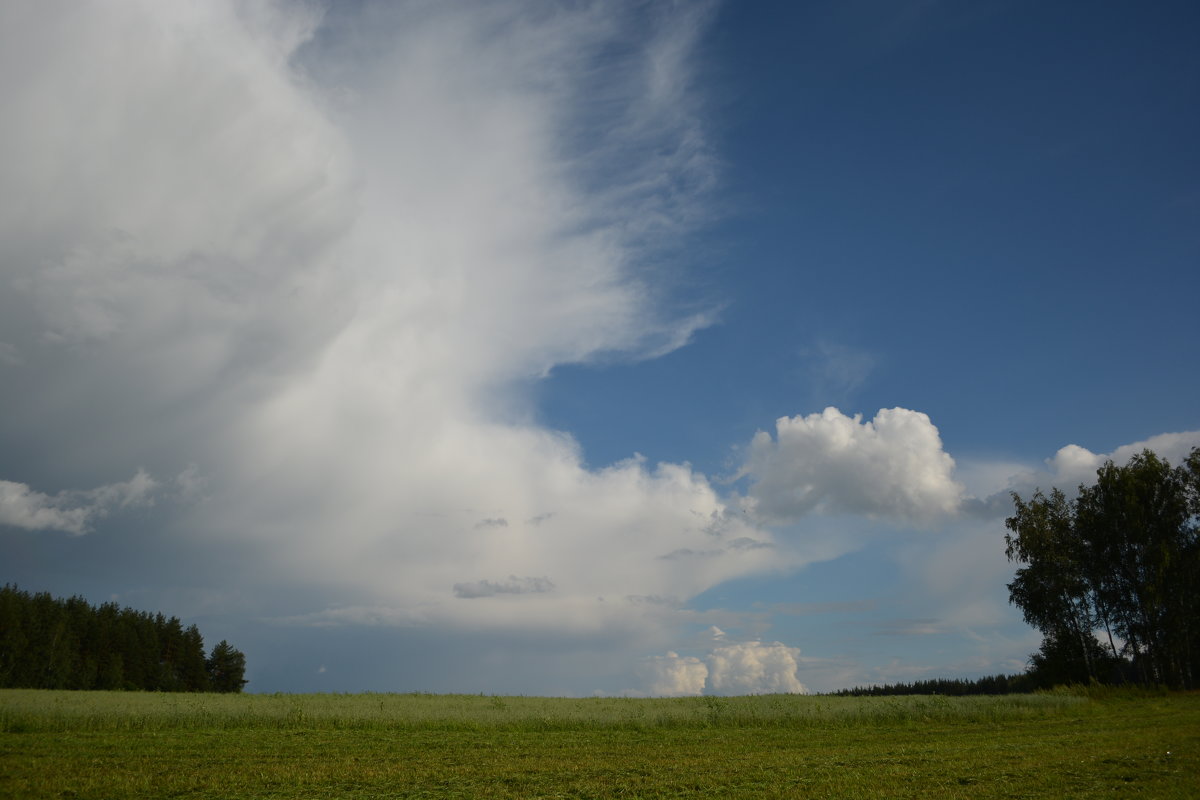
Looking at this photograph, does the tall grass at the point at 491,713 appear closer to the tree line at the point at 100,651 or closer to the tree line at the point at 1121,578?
the tree line at the point at 1121,578

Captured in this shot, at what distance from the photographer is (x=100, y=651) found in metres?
105

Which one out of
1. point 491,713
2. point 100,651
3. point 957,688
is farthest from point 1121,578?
point 100,651

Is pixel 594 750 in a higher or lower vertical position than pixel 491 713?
lower

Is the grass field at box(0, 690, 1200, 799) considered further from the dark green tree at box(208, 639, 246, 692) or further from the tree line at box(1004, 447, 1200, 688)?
the dark green tree at box(208, 639, 246, 692)

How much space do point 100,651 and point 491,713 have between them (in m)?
97.4

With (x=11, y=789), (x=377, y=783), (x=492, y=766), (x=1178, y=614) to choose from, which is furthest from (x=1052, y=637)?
(x=11, y=789)

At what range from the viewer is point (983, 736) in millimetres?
29984

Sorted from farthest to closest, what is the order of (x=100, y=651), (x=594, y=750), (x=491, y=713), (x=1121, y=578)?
(x=100, y=651) → (x=1121, y=578) → (x=491, y=713) → (x=594, y=750)

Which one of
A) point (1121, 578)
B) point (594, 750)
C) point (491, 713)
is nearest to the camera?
point (594, 750)

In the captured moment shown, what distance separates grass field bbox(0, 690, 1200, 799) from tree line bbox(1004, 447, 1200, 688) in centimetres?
2116

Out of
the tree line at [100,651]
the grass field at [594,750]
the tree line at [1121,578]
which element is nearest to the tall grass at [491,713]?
the grass field at [594,750]

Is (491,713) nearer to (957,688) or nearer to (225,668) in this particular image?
(957,688)

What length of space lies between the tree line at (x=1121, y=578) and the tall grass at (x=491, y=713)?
2127 cm

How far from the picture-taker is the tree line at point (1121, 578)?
61.3m
